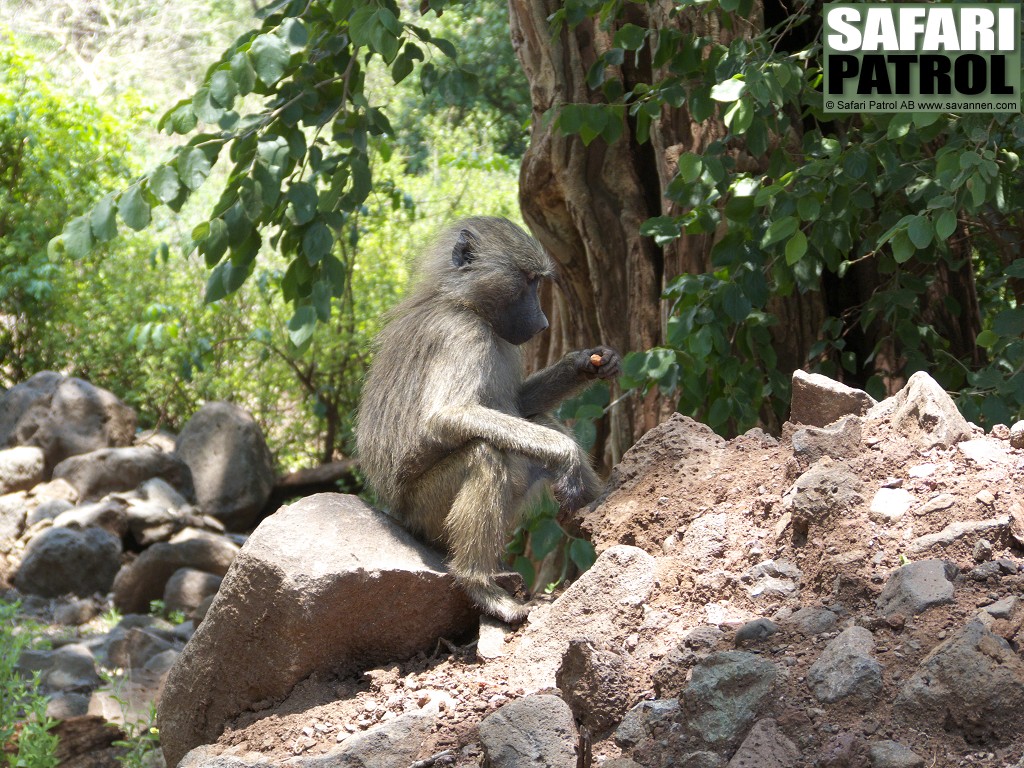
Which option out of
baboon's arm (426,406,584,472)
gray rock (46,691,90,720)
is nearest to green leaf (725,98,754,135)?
baboon's arm (426,406,584,472)

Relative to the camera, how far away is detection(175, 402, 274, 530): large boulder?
35.2ft

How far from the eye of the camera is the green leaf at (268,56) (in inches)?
142

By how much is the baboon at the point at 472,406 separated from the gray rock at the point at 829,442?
2.66 ft

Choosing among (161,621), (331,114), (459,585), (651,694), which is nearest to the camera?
(651,694)

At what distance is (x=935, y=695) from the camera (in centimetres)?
228

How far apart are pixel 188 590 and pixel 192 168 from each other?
5564mm

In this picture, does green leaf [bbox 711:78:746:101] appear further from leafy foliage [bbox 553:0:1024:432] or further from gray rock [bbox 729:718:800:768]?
gray rock [bbox 729:718:800:768]

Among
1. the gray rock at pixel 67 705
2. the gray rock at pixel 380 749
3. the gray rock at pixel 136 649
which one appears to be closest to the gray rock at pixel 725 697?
the gray rock at pixel 380 749

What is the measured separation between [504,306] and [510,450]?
60cm

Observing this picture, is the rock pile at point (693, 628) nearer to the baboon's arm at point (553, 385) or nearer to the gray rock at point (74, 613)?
the baboon's arm at point (553, 385)

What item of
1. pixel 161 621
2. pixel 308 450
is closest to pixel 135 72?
pixel 308 450

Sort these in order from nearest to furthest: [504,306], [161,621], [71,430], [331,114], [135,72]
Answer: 1. [504,306]
2. [331,114]
3. [161,621]
4. [71,430]
5. [135,72]

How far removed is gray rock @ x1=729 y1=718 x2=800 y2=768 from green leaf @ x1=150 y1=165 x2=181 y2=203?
8.35ft

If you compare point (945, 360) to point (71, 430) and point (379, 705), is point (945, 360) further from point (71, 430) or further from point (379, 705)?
point (71, 430)
